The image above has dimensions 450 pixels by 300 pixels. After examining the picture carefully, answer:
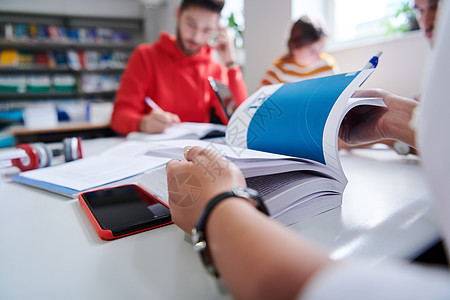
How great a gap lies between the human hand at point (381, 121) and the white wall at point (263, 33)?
109 cm

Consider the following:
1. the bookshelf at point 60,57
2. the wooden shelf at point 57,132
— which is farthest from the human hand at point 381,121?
the bookshelf at point 60,57

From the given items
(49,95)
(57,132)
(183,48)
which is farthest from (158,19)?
(183,48)

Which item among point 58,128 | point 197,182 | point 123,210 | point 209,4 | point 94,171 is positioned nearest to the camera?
point 197,182

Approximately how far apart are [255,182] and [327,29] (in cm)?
143

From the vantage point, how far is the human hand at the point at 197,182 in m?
0.27

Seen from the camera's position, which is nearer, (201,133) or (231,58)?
(201,133)

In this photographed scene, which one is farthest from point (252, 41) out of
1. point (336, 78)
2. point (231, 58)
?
point (336, 78)

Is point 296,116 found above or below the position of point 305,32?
below

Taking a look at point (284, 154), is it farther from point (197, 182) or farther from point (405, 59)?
point (405, 59)

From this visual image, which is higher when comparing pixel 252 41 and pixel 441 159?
pixel 252 41

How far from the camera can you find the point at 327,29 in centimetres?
150

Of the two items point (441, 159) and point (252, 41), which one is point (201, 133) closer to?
point (441, 159)

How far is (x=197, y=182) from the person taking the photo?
0.96 ft

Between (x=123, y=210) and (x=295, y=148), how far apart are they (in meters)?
0.27
